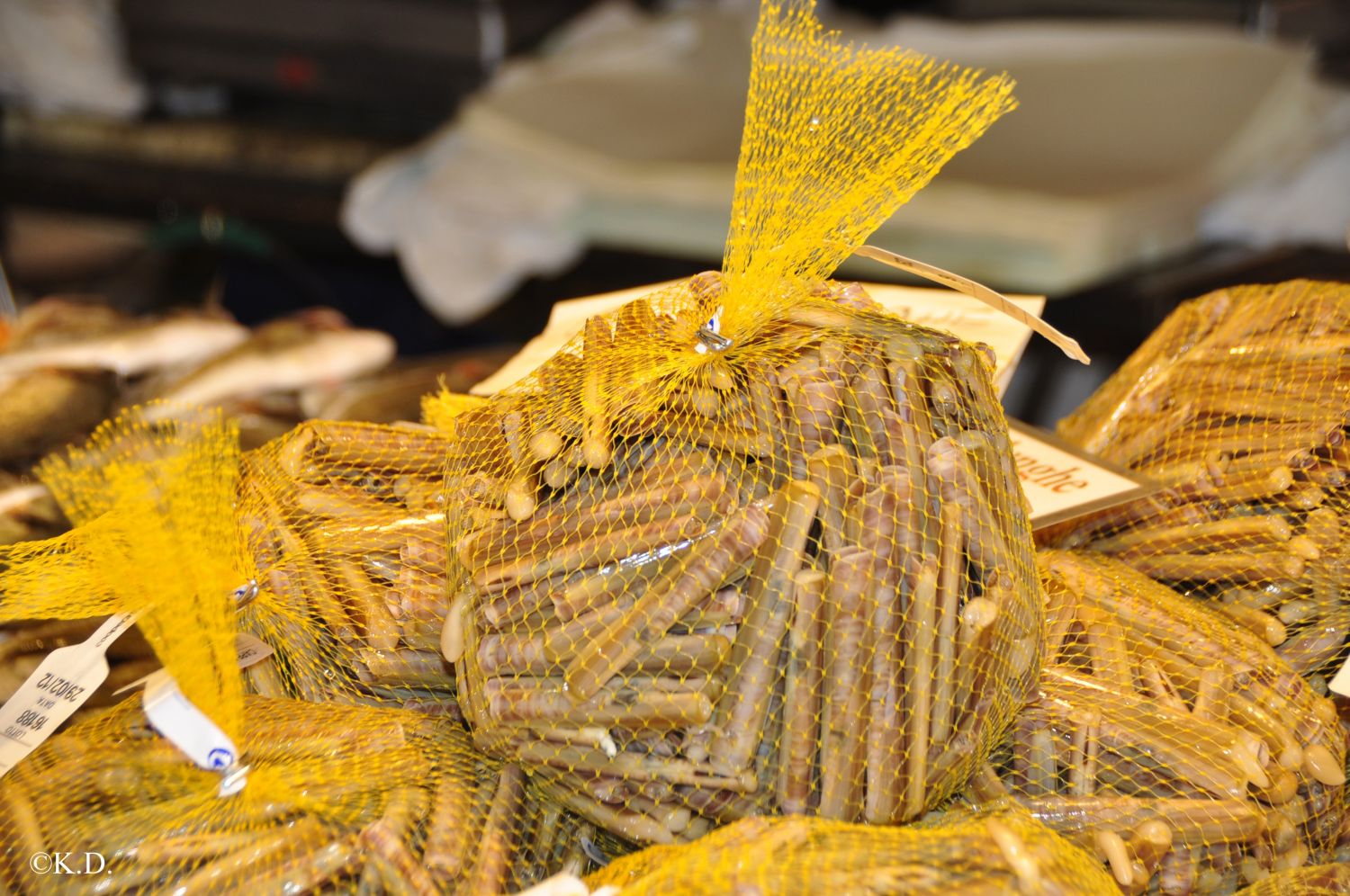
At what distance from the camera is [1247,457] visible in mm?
974

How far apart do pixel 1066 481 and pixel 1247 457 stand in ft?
0.48

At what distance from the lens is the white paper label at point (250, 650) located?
2.90ft

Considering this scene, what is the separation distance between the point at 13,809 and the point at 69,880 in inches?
3.6

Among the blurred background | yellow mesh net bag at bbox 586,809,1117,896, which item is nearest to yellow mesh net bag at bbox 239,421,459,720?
yellow mesh net bag at bbox 586,809,1117,896

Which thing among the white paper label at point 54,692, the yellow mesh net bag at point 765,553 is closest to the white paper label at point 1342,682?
the yellow mesh net bag at point 765,553

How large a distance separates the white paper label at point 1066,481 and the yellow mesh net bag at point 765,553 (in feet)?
0.53

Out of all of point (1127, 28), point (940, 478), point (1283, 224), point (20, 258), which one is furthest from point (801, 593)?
point (20, 258)

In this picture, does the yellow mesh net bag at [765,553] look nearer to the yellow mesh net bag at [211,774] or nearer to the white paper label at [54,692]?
the yellow mesh net bag at [211,774]

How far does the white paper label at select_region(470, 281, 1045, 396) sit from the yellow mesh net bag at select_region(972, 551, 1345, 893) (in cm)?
26

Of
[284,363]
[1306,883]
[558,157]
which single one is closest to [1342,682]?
[1306,883]

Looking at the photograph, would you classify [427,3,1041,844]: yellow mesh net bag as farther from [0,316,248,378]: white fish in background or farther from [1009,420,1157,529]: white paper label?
[0,316,248,378]: white fish in background

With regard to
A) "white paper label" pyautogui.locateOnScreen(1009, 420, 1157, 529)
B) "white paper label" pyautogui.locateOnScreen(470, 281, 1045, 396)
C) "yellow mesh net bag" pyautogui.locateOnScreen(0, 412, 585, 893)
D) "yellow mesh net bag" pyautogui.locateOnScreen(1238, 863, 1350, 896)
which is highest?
"white paper label" pyautogui.locateOnScreen(470, 281, 1045, 396)

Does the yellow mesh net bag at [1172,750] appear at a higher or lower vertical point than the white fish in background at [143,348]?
lower

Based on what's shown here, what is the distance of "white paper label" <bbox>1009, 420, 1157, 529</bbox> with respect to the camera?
964mm
